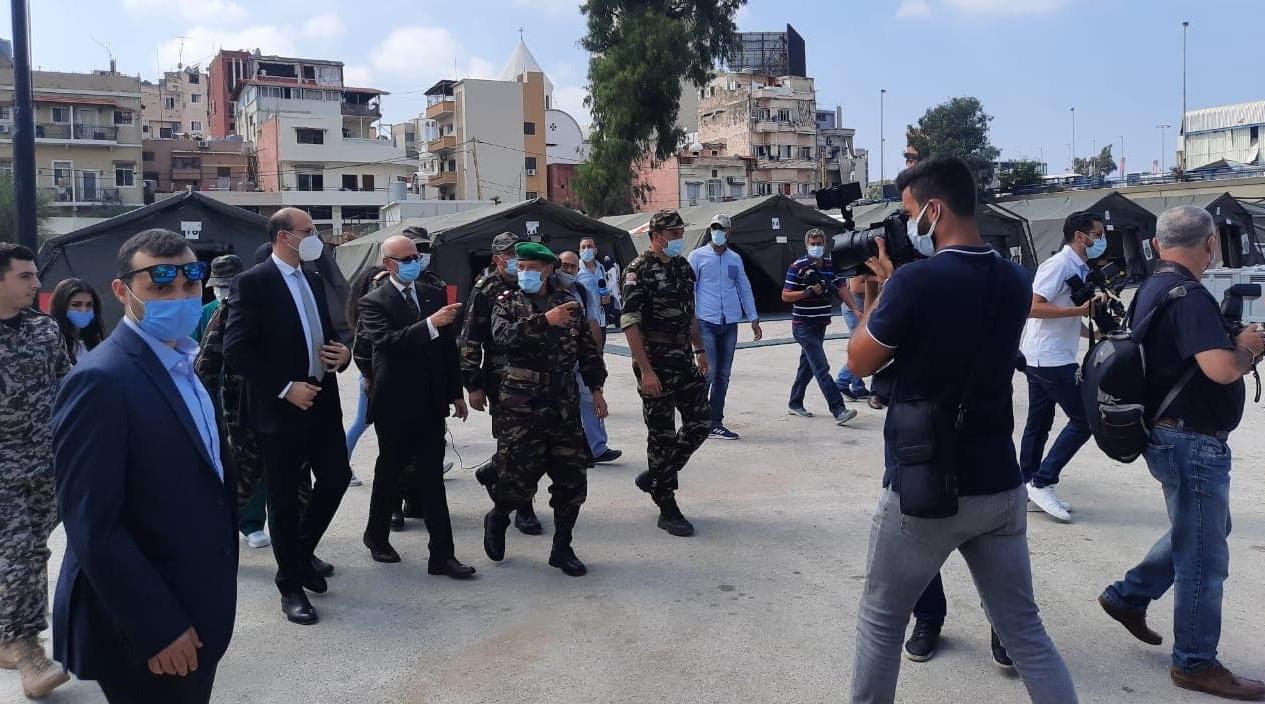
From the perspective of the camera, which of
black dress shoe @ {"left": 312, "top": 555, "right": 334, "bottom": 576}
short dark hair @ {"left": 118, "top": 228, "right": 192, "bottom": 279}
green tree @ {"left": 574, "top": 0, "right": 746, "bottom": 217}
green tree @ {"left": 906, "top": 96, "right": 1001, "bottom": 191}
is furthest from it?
green tree @ {"left": 906, "top": 96, "right": 1001, "bottom": 191}

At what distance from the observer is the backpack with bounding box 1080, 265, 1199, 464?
3.64 meters

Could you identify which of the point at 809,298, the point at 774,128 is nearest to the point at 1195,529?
the point at 809,298

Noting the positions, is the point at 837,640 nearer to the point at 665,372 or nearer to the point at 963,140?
the point at 665,372

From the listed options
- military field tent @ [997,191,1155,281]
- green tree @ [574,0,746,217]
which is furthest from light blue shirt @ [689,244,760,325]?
green tree @ [574,0,746,217]

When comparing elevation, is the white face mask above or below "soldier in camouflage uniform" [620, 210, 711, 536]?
above

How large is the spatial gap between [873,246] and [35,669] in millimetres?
3510

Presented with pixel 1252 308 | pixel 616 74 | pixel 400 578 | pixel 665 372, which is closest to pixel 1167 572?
pixel 665 372

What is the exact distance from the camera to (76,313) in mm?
4848

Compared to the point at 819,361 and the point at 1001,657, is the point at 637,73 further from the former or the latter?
the point at 1001,657

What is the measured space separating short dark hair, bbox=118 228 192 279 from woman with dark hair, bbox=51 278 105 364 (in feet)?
8.13

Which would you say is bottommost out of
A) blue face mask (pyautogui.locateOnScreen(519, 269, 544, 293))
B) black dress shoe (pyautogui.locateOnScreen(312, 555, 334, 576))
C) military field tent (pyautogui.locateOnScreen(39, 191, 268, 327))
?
black dress shoe (pyautogui.locateOnScreen(312, 555, 334, 576))

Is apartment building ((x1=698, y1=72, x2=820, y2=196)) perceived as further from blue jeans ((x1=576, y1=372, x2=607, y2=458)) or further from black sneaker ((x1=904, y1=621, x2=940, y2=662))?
black sneaker ((x1=904, y1=621, x2=940, y2=662))

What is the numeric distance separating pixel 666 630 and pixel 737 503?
7.16 ft

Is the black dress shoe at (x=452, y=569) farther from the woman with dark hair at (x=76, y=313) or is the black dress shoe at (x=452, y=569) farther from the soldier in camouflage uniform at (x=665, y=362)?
the woman with dark hair at (x=76, y=313)
